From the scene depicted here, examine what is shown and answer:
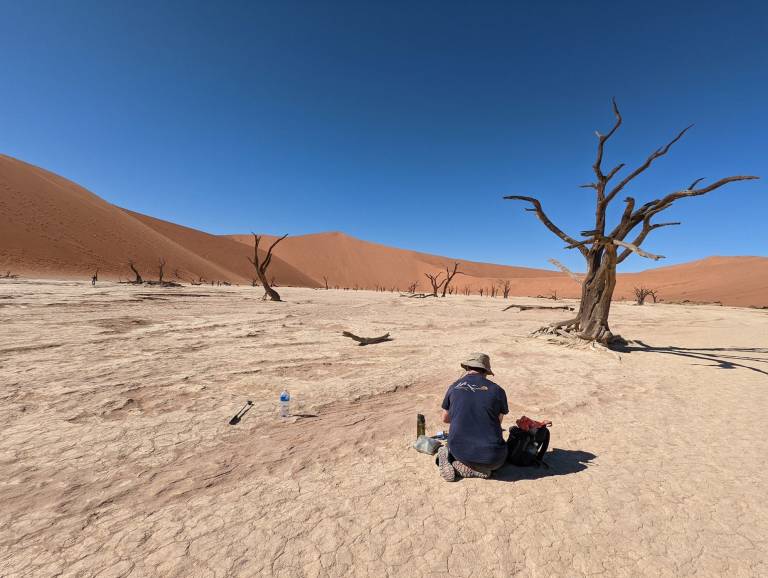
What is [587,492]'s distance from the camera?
2.80 metres

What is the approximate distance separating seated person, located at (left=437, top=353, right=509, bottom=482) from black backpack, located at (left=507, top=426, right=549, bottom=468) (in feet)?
0.95

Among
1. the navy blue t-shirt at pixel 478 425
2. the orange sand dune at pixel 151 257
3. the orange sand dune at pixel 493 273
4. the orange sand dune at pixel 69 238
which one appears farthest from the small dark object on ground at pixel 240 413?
the orange sand dune at pixel 493 273

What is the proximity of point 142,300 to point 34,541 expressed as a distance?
607 inches

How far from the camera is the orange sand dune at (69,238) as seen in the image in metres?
37.0

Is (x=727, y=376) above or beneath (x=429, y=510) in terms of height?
above

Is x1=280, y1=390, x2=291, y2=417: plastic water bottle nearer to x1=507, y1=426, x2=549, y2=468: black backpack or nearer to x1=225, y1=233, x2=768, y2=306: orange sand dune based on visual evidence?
x1=507, y1=426, x2=549, y2=468: black backpack

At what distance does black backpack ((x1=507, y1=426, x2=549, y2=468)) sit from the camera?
313 centimetres

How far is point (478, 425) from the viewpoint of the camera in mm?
2916

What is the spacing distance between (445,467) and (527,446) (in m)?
0.78

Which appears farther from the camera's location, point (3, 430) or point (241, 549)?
point (3, 430)

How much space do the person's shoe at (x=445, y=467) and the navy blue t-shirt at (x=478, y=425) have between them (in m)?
0.08

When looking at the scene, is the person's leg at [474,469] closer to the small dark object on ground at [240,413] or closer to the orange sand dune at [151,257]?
the small dark object on ground at [240,413]

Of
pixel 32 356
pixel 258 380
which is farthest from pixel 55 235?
pixel 258 380

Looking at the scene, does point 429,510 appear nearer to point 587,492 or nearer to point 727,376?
point 587,492
